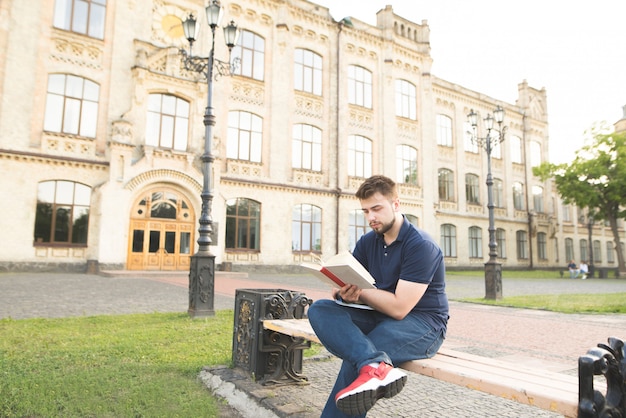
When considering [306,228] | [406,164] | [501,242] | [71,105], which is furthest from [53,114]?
[501,242]

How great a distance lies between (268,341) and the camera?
4117mm

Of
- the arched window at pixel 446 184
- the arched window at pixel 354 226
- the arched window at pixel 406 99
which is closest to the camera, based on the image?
the arched window at pixel 354 226

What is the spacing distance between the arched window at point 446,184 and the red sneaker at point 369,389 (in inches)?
1227

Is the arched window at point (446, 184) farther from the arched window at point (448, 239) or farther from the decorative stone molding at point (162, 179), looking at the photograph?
the decorative stone molding at point (162, 179)

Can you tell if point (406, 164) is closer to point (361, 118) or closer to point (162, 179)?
point (361, 118)

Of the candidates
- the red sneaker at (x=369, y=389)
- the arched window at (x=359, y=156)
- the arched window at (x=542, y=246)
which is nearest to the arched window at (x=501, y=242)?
the arched window at (x=542, y=246)

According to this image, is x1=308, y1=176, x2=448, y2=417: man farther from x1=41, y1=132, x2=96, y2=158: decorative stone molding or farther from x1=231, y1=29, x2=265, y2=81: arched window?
x1=231, y1=29, x2=265, y2=81: arched window

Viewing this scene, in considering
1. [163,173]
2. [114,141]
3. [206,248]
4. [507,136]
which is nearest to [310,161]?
[163,173]

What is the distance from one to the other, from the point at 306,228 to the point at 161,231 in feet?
26.3

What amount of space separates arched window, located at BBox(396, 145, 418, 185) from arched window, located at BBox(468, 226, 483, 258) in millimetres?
6904

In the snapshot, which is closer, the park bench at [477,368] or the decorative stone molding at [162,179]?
the park bench at [477,368]

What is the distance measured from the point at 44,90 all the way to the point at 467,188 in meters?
27.9

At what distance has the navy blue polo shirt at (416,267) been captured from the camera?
2.88 meters

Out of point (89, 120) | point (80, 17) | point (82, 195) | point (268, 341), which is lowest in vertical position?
point (268, 341)
